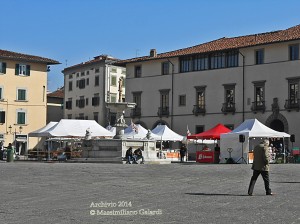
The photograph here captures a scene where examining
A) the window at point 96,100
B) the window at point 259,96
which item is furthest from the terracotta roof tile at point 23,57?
the window at point 259,96

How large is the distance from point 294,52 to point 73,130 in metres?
19.3

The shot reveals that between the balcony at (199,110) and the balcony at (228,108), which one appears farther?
the balcony at (199,110)

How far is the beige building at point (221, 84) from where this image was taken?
4816 cm

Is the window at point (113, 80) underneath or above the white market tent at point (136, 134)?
above

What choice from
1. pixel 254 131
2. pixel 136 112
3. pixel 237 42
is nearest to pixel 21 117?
pixel 136 112

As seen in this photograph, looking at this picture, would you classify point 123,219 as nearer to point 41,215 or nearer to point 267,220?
point 41,215

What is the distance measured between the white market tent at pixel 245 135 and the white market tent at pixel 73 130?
738 cm

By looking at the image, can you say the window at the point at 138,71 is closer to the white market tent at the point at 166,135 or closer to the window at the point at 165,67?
the window at the point at 165,67

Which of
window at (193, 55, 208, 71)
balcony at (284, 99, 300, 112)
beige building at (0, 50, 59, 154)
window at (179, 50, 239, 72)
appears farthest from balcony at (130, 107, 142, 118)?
balcony at (284, 99, 300, 112)

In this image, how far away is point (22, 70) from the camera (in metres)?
60.5

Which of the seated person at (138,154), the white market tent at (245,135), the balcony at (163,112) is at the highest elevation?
the balcony at (163,112)

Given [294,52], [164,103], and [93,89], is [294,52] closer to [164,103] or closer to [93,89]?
[164,103]

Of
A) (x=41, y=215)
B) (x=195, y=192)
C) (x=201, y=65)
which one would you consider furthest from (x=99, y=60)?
(x=41, y=215)

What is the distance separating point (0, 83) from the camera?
58.9 meters
